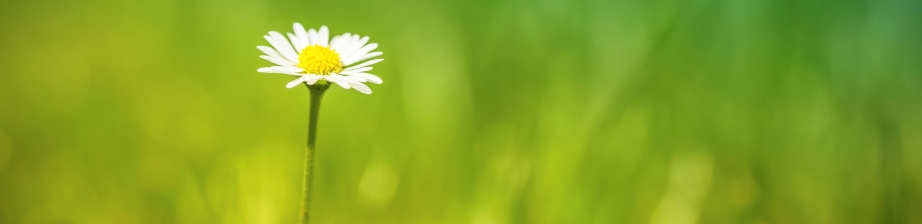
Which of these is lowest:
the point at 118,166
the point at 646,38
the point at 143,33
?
the point at 118,166

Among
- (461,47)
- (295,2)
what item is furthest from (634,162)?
(295,2)

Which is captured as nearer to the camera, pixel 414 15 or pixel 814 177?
pixel 814 177

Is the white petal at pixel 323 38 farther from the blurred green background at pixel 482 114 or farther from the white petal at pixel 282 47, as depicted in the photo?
the blurred green background at pixel 482 114

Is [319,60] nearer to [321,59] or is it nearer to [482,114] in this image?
[321,59]

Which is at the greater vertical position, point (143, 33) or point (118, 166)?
point (143, 33)

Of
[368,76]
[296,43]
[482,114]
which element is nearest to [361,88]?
[368,76]

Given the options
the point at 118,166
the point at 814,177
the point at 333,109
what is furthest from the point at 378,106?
the point at 814,177

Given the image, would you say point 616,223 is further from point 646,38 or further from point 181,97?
point 181,97

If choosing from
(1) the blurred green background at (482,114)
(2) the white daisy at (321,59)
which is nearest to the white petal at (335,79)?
(2) the white daisy at (321,59)
